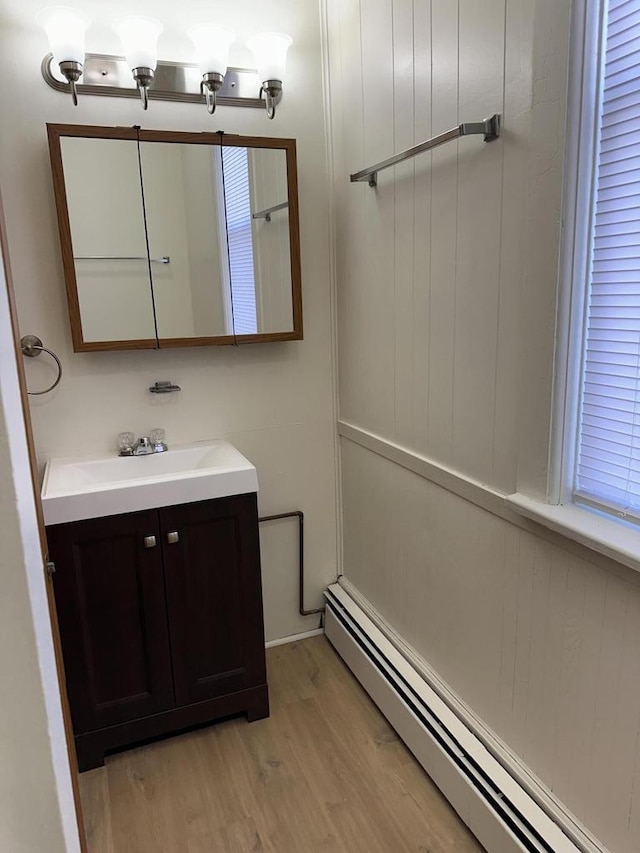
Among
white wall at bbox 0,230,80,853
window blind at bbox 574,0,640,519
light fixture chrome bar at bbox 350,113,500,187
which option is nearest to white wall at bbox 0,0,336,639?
light fixture chrome bar at bbox 350,113,500,187

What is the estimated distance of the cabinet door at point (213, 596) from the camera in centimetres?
179

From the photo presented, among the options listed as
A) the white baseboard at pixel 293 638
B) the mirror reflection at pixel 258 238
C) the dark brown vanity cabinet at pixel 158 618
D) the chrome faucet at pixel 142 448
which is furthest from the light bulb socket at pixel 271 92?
the white baseboard at pixel 293 638

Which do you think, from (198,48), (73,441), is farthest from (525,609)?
(198,48)

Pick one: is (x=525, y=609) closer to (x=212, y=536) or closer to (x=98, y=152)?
(x=212, y=536)

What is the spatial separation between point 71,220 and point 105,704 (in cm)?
148

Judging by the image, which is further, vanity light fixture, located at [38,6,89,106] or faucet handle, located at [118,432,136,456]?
faucet handle, located at [118,432,136,456]

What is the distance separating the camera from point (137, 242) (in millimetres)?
1903

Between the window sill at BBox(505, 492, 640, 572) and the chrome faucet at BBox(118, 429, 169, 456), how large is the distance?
1.22 m

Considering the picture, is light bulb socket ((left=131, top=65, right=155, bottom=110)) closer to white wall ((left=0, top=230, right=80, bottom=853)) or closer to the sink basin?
the sink basin

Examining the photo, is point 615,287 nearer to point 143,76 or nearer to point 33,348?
point 143,76

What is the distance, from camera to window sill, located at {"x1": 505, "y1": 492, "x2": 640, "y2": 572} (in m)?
1.03

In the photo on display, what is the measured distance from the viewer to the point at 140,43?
170 centimetres

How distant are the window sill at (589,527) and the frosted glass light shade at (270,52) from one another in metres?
1.52

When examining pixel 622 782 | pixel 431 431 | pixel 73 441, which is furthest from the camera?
pixel 73 441
